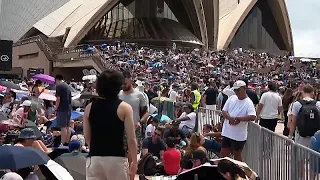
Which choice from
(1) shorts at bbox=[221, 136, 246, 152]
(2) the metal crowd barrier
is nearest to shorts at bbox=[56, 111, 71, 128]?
(1) shorts at bbox=[221, 136, 246, 152]

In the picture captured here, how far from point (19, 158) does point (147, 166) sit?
3.06 meters

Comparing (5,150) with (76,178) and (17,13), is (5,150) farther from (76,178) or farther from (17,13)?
(17,13)

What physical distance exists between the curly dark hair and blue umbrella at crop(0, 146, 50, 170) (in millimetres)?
895

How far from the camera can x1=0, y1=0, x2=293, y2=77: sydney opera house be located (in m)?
39.0

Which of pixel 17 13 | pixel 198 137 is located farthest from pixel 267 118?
pixel 17 13

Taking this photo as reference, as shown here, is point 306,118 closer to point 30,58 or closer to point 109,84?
point 109,84

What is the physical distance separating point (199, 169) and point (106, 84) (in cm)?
105

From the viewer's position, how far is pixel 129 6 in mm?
44531

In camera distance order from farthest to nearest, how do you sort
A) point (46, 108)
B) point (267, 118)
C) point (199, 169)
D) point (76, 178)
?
point (46, 108) < point (267, 118) < point (76, 178) < point (199, 169)

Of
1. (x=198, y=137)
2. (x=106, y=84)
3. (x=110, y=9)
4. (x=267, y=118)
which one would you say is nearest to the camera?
(x=106, y=84)

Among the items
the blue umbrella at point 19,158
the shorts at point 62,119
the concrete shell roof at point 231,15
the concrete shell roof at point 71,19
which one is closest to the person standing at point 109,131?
the blue umbrella at point 19,158

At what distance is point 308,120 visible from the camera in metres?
6.56

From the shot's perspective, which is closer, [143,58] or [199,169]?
[199,169]

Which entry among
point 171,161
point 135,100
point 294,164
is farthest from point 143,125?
point 294,164
